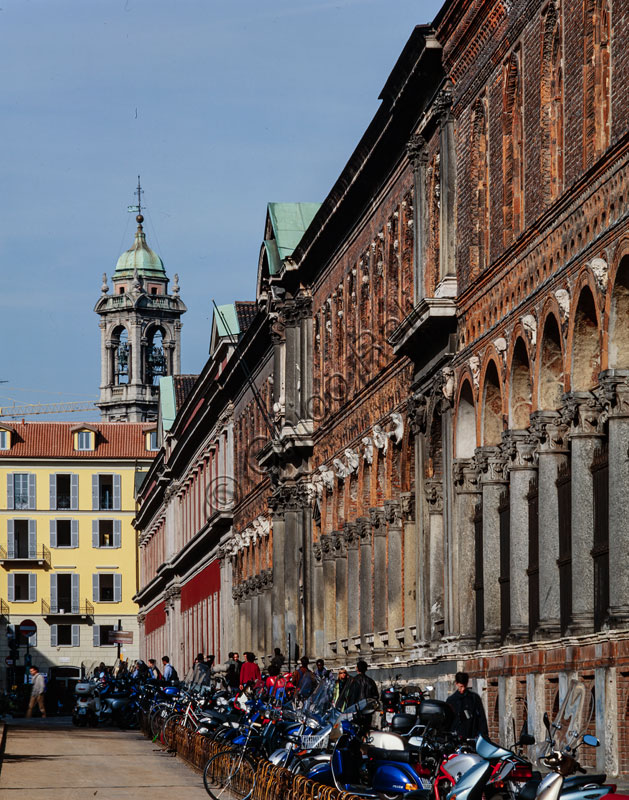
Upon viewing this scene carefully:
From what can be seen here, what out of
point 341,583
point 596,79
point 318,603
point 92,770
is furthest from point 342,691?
point 318,603

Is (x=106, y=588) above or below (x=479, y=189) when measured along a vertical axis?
below

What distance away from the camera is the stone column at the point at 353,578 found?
146 feet

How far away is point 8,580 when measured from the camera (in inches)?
4680

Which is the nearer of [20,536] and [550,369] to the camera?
[550,369]

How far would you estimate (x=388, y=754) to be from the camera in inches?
808

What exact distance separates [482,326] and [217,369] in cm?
4397

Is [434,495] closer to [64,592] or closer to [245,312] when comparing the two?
[245,312]

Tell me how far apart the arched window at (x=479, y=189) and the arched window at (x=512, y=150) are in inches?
60.2

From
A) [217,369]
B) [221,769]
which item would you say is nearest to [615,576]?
[221,769]

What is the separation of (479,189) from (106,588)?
304 ft

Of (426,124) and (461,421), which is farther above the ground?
(426,124)

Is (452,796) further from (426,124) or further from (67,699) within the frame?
(67,699)

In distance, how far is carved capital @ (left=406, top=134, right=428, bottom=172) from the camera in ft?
A: 119

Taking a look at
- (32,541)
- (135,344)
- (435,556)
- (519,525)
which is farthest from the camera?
(135,344)
